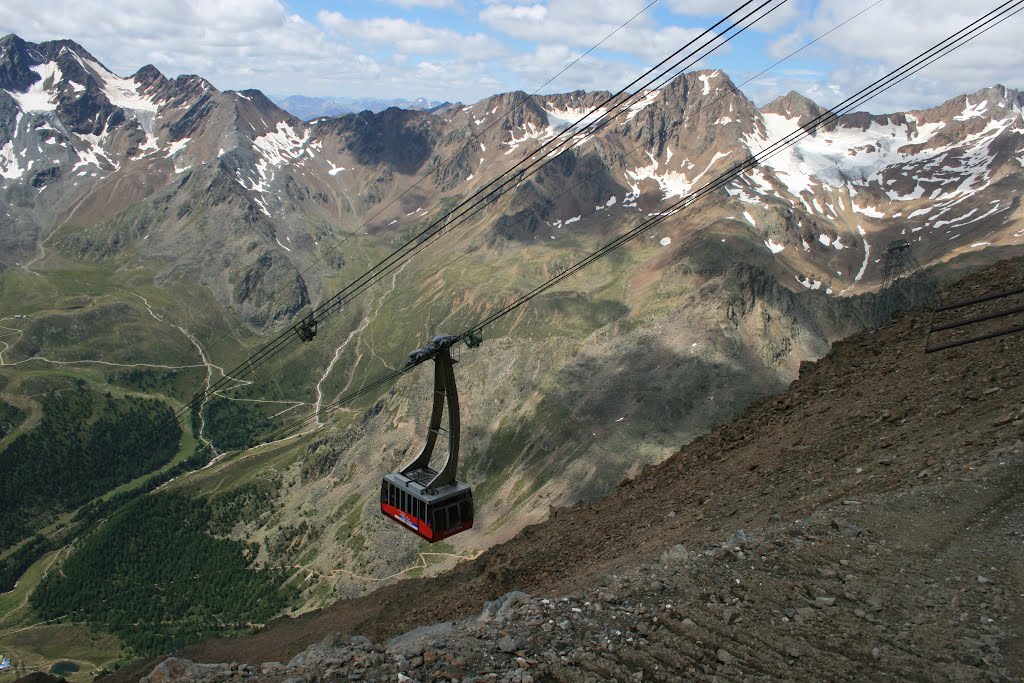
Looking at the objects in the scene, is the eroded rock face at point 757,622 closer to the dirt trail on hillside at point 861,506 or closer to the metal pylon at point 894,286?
the dirt trail on hillside at point 861,506

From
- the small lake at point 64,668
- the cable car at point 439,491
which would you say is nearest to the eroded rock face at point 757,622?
the cable car at point 439,491

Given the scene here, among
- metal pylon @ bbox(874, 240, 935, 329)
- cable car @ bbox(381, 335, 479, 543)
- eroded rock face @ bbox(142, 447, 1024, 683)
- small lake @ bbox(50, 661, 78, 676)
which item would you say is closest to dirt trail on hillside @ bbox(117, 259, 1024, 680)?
eroded rock face @ bbox(142, 447, 1024, 683)

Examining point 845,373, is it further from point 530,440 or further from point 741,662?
point 530,440

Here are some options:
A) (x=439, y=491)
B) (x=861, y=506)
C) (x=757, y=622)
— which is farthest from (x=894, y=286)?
(x=757, y=622)

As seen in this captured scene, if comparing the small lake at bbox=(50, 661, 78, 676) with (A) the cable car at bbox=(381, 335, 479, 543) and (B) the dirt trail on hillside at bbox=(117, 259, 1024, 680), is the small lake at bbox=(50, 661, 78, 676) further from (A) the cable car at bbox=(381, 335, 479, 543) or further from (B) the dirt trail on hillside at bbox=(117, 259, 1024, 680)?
(A) the cable car at bbox=(381, 335, 479, 543)

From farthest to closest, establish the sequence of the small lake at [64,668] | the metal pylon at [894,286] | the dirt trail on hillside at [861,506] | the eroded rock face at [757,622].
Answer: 1. the metal pylon at [894,286]
2. the small lake at [64,668]
3. the dirt trail on hillside at [861,506]
4. the eroded rock face at [757,622]

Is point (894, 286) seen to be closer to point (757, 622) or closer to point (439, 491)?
point (439, 491)

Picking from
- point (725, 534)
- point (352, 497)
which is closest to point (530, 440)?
point (352, 497)
